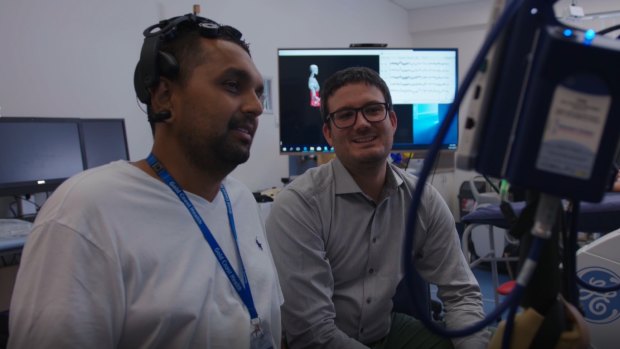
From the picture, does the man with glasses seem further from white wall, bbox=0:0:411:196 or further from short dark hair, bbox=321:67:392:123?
white wall, bbox=0:0:411:196

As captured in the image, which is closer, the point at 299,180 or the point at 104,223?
the point at 104,223

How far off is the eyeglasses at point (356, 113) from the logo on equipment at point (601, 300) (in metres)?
0.82

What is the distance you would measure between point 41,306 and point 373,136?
3.47 ft

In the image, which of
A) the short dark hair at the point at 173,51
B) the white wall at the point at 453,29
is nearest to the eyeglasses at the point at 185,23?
the short dark hair at the point at 173,51

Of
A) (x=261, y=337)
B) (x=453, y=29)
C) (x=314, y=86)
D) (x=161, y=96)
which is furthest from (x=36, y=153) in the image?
(x=453, y=29)

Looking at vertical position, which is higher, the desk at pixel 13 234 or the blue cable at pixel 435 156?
the blue cable at pixel 435 156

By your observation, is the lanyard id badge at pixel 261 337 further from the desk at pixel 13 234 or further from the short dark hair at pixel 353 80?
the desk at pixel 13 234

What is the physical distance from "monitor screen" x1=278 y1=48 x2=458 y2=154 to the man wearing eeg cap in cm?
143

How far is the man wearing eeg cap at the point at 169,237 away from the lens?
0.78m

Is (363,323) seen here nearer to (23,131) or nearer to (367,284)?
(367,284)

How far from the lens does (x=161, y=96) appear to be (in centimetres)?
106

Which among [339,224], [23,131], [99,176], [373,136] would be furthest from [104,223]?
[23,131]

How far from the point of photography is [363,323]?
1438mm

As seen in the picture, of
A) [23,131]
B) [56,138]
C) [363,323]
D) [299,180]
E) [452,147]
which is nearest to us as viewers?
[363,323]
